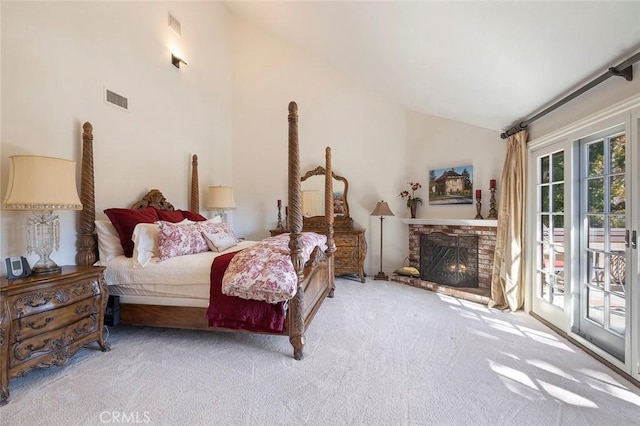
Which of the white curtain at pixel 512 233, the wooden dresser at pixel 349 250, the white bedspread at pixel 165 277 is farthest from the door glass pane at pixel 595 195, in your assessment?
the white bedspread at pixel 165 277

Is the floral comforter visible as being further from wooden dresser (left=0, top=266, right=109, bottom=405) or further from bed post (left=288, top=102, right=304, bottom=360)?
wooden dresser (left=0, top=266, right=109, bottom=405)

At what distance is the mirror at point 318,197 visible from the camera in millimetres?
4941

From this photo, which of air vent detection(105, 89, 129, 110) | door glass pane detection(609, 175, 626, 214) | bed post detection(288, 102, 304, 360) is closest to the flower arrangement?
door glass pane detection(609, 175, 626, 214)

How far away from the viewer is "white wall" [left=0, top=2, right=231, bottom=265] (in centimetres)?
225

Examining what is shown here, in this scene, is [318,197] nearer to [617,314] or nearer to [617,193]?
[617,193]

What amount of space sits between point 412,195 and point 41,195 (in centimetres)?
451

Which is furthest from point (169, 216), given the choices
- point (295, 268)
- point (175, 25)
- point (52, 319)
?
point (175, 25)

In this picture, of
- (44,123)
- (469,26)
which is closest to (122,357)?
(44,123)

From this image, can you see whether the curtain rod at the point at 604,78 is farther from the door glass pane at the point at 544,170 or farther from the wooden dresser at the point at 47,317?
the wooden dresser at the point at 47,317

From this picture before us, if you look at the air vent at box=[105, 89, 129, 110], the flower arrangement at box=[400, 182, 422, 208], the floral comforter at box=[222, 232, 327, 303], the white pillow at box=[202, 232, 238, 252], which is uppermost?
the air vent at box=[105, 89, 129, 110]

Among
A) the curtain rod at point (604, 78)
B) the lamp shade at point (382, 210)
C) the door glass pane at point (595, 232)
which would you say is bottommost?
the door glass pane at point (595, 232)

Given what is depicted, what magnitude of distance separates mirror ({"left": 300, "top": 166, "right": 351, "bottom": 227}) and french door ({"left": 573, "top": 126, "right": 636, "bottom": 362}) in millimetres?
3037

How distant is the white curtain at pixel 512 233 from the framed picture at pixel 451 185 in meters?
0.78

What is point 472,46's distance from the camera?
2432 mm
